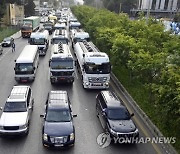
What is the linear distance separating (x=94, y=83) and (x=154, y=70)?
5829mm

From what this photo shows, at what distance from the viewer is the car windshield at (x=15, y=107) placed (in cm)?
1504

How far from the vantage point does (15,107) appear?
598 inches

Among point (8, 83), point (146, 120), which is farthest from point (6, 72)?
point (146, 120)

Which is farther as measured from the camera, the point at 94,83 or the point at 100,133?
the point at 94,83

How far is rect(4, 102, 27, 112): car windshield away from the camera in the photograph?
49.3ft

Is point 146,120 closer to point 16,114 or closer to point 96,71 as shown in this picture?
point 96,71

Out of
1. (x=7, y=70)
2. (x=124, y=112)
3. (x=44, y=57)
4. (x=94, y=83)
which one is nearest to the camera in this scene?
(x=124, y=112)

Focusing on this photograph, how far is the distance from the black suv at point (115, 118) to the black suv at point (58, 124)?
196 centimetres

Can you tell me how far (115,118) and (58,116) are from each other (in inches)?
122

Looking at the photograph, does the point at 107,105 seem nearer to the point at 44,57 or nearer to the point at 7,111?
the point at 7,111

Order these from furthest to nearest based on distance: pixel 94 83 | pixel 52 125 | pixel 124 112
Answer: pixel 94 83, pixel 124 112, pixel 52 125

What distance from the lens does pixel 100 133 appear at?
48.9ft

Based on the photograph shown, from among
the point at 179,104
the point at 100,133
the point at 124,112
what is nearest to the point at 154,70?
the point at 124,112

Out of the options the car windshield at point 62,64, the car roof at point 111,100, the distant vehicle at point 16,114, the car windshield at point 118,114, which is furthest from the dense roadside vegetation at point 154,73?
the distant vehicle at point 16,114
